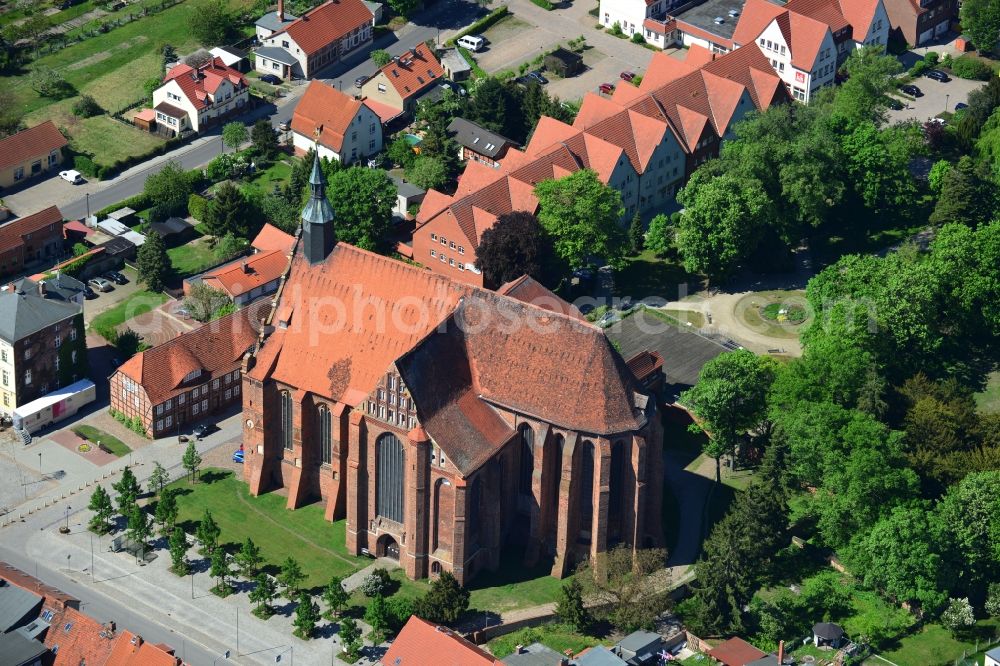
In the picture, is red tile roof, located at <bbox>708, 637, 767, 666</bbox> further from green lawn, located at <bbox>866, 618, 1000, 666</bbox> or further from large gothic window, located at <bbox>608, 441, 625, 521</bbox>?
large gothic window, located at <bbox>608, 441, 625, 521</bbox>

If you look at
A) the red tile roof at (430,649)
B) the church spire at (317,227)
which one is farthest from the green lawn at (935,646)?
the church spire at (317,227)

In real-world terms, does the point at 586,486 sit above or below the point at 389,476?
above

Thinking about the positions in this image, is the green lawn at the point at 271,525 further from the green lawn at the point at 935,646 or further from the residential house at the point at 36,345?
the green lawn at the point at 935,646

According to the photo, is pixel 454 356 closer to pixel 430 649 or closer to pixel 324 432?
pixel 324 432

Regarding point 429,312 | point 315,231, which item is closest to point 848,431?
point 429,312

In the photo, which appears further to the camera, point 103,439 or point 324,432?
point 103,439

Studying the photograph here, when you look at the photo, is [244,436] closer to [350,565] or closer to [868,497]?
[350,565]

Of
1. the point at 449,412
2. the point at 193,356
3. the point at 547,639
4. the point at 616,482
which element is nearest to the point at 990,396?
the point at 616,482

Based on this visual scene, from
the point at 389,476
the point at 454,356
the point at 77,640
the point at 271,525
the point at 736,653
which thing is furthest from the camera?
the point at 271,525
